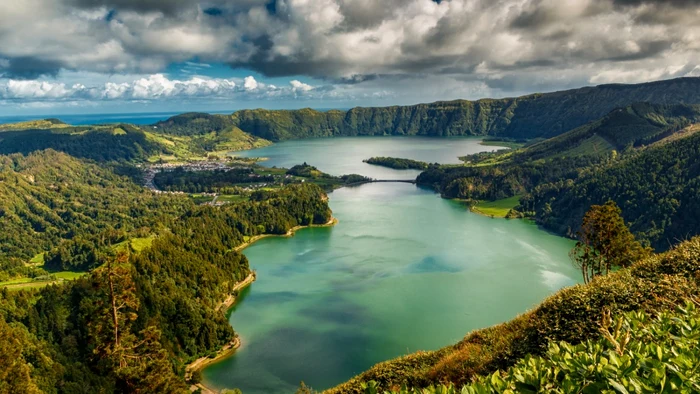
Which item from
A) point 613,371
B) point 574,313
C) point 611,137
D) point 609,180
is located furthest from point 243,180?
point 613,371

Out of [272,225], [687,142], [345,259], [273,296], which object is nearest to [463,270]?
[345,259]

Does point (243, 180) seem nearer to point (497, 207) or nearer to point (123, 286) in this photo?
point (497, 207)

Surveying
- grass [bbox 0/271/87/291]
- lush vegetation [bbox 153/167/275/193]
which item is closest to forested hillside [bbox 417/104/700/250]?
lush vegetation [bbox 153/167/275/193]

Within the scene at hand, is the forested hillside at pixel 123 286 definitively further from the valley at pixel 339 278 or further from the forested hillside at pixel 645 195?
the forested hillside at pixel 645 195

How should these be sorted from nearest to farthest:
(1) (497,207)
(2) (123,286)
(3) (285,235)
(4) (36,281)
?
(2) (123,286), (4) (36,281), (3) (285,235), (1) (497,207)

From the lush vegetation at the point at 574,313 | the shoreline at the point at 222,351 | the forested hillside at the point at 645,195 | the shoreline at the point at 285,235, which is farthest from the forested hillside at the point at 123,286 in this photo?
the forested hillside at the point at 645,195

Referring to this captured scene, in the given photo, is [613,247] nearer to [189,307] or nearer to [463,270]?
[463,270]
